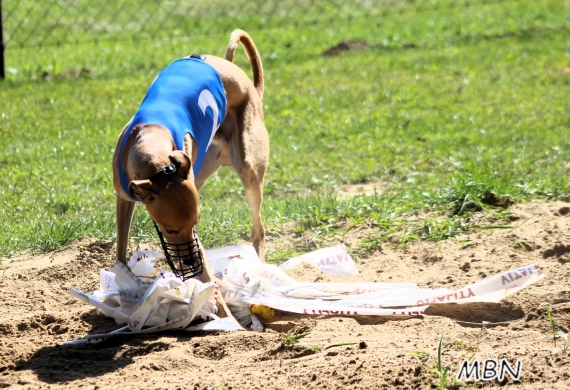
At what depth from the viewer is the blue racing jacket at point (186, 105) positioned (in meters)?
4.58

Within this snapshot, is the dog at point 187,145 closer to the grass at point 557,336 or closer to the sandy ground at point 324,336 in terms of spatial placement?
the sandy ground at point 324,336

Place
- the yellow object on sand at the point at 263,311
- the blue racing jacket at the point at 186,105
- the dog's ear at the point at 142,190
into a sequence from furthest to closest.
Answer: the yellow object on sand at the point at 263,311, the blue racing jacket at the point at 186,105, the dog's ear at the point at 142,190

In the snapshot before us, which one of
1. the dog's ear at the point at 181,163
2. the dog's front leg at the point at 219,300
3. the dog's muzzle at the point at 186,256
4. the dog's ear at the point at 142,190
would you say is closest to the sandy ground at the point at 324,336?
the dog's front leg at the point at 219,300

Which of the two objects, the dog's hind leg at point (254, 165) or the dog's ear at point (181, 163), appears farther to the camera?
the dog's hind leg at point (254, 165)

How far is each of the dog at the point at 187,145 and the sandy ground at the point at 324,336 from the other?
0.54 m

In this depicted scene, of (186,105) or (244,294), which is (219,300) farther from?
(186,105)

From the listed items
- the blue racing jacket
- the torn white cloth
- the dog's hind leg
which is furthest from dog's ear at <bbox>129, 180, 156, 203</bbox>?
the dog's hind leg

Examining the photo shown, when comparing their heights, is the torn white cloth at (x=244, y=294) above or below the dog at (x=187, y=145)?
below

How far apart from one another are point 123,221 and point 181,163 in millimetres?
955

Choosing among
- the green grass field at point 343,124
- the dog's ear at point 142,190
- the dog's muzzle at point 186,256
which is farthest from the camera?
the green grass field at point 343,124

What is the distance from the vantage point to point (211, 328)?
4.43 meters

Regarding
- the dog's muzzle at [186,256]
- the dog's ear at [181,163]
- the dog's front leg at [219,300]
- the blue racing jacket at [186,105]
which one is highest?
the blue racing jacket at [186,105]

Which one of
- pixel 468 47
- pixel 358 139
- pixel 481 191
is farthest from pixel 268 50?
pixel 481 191

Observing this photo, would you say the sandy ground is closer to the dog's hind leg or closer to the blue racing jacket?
the dog's hind leg
